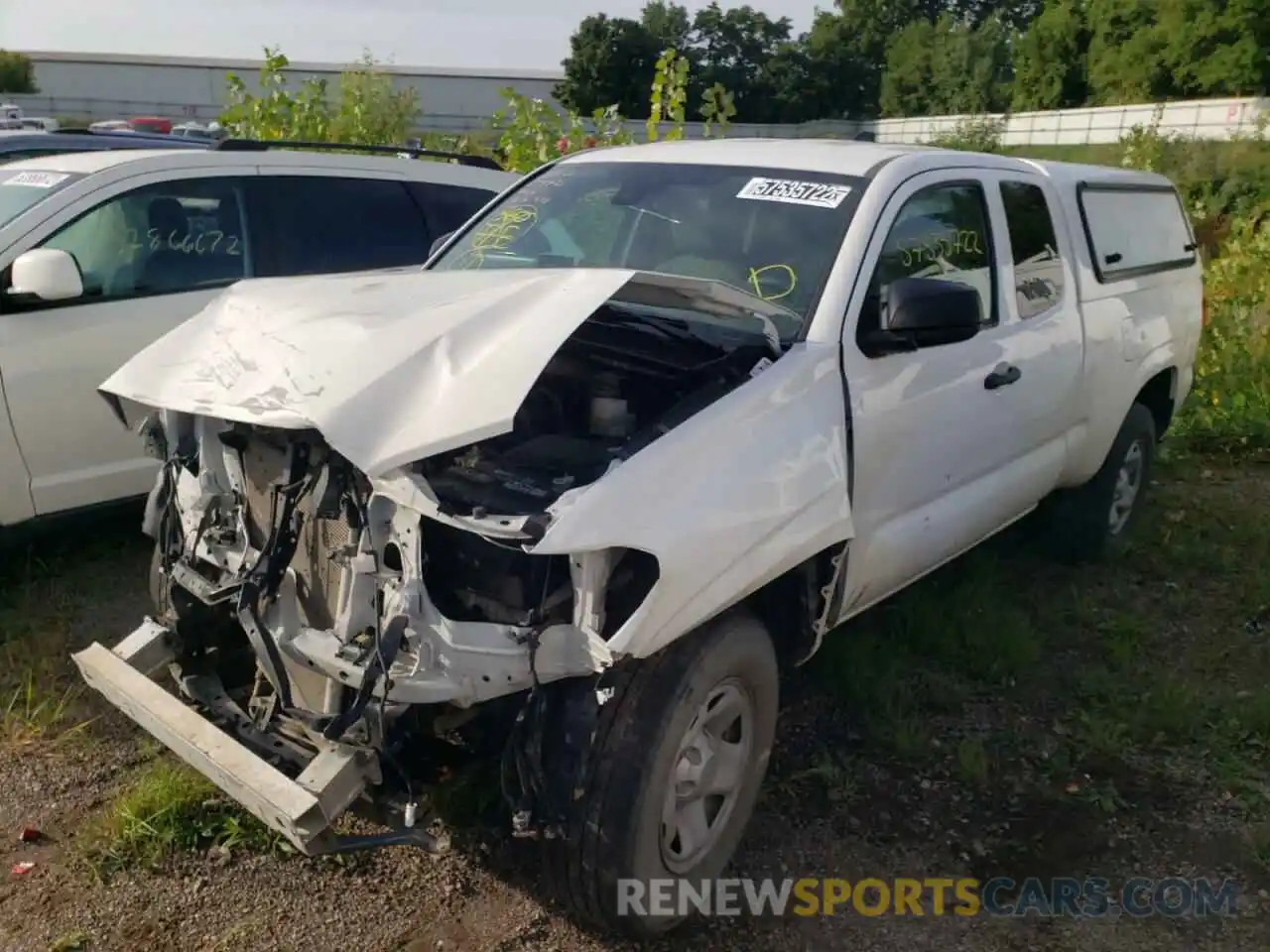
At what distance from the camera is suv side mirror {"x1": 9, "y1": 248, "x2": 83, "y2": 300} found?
14.4ft

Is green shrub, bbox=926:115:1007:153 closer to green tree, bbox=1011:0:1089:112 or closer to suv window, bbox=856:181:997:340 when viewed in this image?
green tree, bbox=1011:0:1089:112

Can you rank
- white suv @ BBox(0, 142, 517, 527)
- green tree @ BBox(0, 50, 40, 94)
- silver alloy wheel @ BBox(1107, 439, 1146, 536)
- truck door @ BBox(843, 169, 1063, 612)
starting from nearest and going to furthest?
truck door @ BBox(843, 169, 1063, 612), white suv @ BBox(0, 142, 517, 527), silver alloy wheel @ BBox(1107, 439, 1146, 536), green tree @ BBox(0, 50, 40, 94)

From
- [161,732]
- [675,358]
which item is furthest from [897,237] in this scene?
[161,732]

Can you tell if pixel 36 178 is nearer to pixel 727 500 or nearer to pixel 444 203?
pixel 444 203

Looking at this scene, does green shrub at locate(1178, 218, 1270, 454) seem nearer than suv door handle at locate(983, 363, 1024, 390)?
No

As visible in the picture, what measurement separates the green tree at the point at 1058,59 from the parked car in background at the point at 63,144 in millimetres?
59207

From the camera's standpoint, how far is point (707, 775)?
2.97m

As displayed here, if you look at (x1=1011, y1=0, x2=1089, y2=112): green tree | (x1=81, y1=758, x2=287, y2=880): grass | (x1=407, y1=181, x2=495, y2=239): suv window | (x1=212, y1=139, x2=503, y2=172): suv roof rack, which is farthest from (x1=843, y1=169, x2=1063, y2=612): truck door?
(x1=1011, y1=0, x2=1089, y2=112): green tree

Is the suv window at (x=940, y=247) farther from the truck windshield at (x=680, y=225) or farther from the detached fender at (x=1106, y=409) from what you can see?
the detached fender at (x=1106, y=409)

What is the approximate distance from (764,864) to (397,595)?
4.86 ft

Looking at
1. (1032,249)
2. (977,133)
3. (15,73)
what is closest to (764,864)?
(1032,249)

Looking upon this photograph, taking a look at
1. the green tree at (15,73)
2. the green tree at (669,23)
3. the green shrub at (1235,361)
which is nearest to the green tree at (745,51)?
the green tree at (669,23)

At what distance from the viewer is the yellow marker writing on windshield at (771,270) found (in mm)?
3487

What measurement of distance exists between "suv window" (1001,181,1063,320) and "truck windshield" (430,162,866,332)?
100 cm
